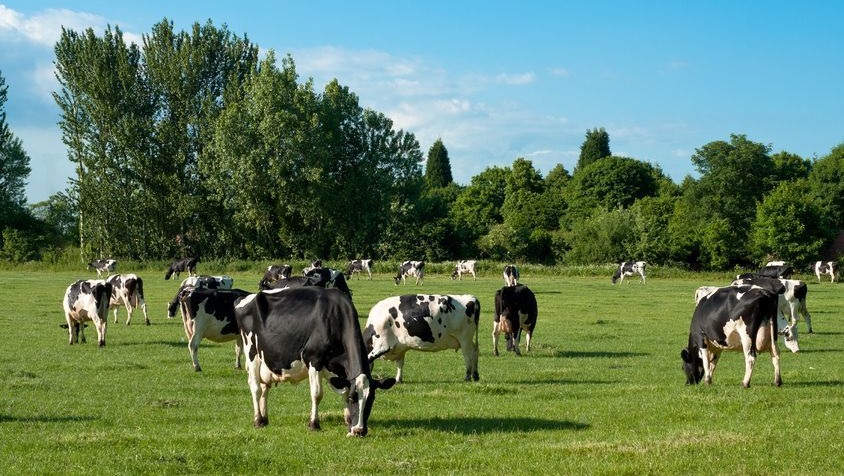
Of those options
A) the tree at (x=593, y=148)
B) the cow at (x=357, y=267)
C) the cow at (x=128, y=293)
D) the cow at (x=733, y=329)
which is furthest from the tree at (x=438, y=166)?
the cow at (x=733, y=329)

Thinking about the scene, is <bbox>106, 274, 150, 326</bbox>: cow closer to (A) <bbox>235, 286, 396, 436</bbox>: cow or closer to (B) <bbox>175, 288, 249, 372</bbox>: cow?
(B) <bbox>175, 288, 249, 372</bbox>: cow

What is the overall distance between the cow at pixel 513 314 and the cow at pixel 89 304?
405 inches

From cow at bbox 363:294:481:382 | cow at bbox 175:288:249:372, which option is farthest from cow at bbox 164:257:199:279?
cow at bbox 363:294:481:382

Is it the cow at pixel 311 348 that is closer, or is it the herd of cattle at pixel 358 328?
the cow at pixel 311 348

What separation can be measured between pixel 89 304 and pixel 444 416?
14623mm

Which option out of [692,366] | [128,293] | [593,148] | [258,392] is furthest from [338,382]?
[593,148]

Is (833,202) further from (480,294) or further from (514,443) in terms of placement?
(514,443)

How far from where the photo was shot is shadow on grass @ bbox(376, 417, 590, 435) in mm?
12430

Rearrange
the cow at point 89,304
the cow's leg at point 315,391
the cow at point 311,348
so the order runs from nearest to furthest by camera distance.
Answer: the cow at point 311,348 < the cow's leg at point 315,391 < the cow at point 89,304

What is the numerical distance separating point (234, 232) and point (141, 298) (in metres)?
52.1

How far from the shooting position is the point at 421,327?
1759 cm

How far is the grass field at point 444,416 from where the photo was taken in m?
10.3

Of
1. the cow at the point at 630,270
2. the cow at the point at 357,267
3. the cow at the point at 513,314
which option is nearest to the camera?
the cow at the point at 513,314

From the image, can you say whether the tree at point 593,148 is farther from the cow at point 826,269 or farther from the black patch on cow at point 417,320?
the black patch on cow at point 417,320
